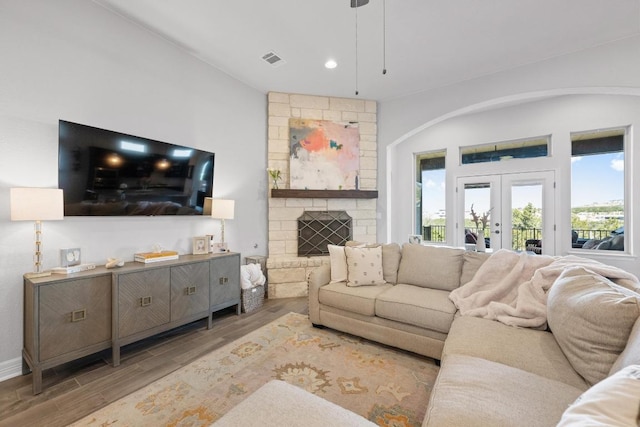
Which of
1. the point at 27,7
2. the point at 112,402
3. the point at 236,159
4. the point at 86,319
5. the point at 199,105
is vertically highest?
the point at 27,7

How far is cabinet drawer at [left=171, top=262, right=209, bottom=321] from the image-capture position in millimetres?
2521

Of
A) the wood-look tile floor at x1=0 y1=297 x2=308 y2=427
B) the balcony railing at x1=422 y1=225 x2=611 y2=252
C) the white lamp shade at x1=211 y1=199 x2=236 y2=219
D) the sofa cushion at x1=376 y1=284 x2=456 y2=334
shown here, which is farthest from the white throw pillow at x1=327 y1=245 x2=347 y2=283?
the balcony railing at x1=422 y1=225 x2=611 y2=252

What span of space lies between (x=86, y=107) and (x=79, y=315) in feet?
5.79

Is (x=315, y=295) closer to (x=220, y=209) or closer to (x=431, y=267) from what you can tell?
(x=431, y=267)

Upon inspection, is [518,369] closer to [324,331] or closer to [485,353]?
[485,353]

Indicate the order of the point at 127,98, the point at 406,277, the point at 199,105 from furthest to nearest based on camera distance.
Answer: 1. the point at 199,105
2. the point at 406,277
3. the point at 127,98

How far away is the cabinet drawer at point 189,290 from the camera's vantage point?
2.52 metres

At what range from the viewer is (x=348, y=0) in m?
2.36

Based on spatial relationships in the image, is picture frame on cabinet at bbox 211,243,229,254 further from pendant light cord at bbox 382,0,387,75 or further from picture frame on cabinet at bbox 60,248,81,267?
pendant light cord at bbox 382,0,387,75

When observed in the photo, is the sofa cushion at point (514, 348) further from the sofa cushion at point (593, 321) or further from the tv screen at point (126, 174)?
the tv screen at point (126, 174)

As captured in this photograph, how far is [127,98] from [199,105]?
2.66 feet

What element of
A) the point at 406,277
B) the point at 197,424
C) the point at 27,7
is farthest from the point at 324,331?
the point at 27,7

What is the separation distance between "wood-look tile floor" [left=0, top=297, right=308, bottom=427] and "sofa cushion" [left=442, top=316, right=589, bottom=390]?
6.69 feet

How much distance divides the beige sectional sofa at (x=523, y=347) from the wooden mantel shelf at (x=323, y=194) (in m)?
1.97
